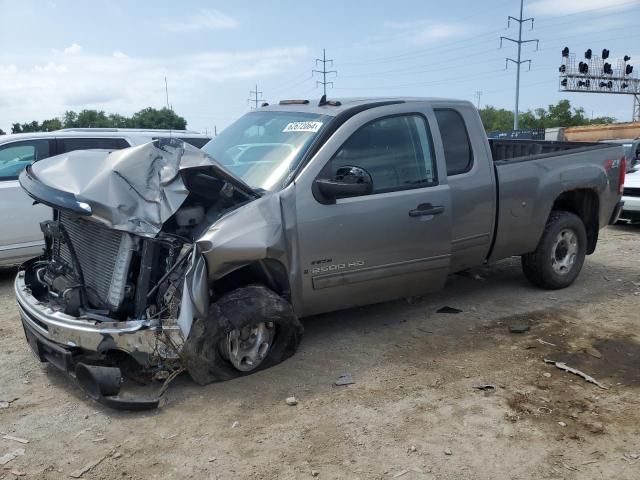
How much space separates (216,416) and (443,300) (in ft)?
9.84

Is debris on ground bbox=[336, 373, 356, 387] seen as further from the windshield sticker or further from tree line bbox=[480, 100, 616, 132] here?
tree line bbox=[480, 100, 616, 132]

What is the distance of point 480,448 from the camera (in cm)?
319

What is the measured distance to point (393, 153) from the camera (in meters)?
4.64

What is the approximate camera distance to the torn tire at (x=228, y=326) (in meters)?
3.71

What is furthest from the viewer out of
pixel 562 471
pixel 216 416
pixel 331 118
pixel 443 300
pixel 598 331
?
pixel 443 300

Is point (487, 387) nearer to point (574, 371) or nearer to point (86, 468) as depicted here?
point (574, 371)

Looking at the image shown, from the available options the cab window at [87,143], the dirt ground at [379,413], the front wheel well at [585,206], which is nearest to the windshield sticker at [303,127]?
the dirt ground at [379,413]

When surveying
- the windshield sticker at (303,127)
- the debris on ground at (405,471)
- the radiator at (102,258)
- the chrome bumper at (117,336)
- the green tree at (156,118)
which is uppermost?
the green tree at (156,118)

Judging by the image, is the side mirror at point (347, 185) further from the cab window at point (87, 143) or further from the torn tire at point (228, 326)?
the cab window at point (87, 143)

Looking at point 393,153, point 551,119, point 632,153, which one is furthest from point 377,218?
point 551,119

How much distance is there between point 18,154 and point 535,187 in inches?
229

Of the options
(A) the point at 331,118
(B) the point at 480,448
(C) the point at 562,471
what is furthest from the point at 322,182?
(C) the point at 562,471

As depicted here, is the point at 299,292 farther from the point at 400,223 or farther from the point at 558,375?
the point at 558,375

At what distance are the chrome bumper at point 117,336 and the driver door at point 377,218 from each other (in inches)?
→ 41.9
